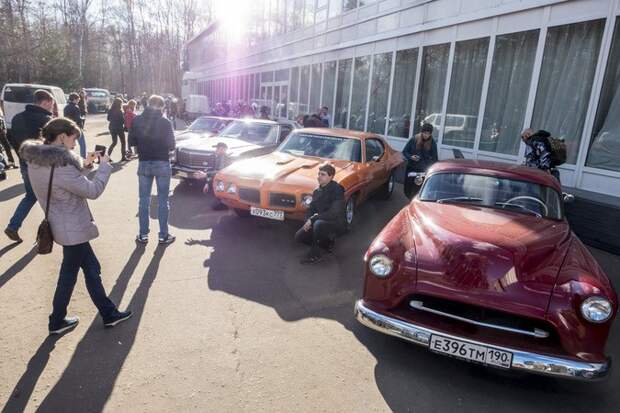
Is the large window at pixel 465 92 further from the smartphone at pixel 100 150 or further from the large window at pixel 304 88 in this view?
the large window at pixel 304 88

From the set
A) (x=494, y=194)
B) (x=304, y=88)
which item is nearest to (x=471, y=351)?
(x=494, y=194)

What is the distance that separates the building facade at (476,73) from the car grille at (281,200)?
4.30 meters

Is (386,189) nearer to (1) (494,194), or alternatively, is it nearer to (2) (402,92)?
(1) (494,194)

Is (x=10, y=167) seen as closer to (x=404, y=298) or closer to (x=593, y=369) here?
(x=404, y=298)

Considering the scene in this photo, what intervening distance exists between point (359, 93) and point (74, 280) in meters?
12.6

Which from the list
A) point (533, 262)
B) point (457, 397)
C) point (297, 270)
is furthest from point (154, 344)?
point (533, 262)

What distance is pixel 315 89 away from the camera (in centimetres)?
1756

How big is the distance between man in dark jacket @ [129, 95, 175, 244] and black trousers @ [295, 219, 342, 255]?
1.89 m

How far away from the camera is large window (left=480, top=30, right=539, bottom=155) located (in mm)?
8414

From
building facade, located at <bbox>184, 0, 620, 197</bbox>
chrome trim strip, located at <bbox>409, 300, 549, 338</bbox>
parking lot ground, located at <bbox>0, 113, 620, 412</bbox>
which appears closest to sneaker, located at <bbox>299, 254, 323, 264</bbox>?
parking lot ground, located at <bbox>0, 113, 620, 412</bbox>

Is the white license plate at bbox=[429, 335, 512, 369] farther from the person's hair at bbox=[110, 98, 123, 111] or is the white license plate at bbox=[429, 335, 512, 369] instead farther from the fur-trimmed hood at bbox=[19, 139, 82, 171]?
the person's hair at bbox=[110, 98, 123, 111]

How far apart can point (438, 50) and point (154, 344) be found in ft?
34.1

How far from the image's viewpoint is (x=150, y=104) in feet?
17.4

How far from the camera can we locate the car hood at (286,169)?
19.0 ft
